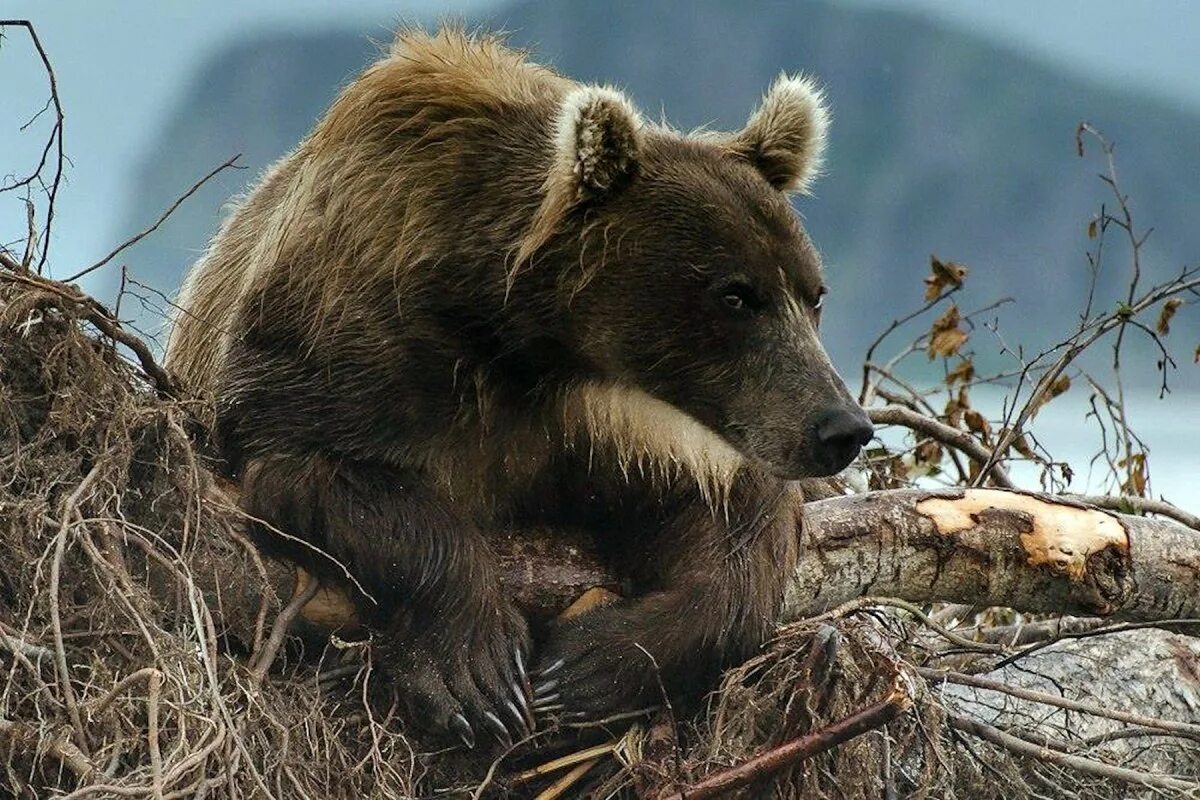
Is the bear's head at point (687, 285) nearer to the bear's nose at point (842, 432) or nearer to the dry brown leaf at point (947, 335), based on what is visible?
the bear's nose at point (842, 432)

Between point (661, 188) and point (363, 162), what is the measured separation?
90 centimetres

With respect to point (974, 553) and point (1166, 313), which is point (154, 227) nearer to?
point (974, 553)

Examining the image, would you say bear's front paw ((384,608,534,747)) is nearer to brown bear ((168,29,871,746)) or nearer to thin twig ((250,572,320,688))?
brown bear ((168,29,871,746))

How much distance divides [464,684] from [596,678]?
380mm

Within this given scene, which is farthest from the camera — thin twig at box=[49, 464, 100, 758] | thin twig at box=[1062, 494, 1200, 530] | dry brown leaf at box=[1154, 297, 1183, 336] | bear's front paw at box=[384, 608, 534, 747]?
dry brown leaf at box=[1154, 297, 1183, 336]

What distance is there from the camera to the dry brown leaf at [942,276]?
6.96 meters

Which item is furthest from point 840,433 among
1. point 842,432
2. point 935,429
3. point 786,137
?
point 935,429

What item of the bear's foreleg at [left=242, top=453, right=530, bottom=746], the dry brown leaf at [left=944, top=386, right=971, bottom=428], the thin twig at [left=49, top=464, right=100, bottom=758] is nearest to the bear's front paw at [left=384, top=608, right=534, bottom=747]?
the bear's foreleg at [left=242, top=453, right=530, bottom=746]

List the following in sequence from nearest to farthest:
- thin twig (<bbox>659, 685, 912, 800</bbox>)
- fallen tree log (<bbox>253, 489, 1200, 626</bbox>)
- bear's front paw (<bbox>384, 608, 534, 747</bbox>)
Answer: thin twig (<bbox>659, 685, 912, 800</bbox>), bear's front paw (<bbox>384, 608, 534, 747</bbox>), fallen tree log (<bbox>253, 489, 1200, 626</bbox>)

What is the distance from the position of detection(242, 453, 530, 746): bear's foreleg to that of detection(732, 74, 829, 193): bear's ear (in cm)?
145

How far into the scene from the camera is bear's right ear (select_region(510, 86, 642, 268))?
4.05 meters

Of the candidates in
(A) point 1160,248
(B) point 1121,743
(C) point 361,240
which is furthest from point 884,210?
(C) point 361,240

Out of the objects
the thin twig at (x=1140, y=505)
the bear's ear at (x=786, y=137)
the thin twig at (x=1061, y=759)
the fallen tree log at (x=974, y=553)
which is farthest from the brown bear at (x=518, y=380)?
the thin twig at (x=1140, y=505)

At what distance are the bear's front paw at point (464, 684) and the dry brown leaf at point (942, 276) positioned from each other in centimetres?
360
